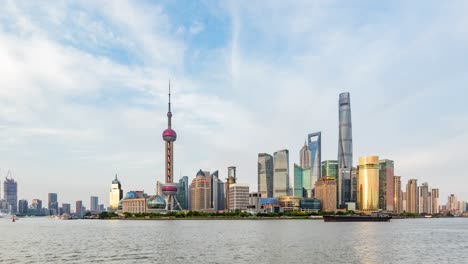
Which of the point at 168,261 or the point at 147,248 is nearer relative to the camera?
the point at 168,261

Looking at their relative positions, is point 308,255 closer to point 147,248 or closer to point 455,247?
point 147,248

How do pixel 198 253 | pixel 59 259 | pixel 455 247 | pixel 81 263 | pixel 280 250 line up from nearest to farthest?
pixel 81 263, pixel 59 259, pixel 198 253, pixel 280 250, pixel 455 247

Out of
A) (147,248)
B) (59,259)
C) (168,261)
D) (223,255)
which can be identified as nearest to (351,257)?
(223,255)

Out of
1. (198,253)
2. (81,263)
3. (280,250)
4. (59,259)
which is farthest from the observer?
(280,250)

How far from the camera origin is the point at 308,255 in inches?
3666

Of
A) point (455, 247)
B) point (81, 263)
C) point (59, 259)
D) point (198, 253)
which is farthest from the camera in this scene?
point (455, 247)

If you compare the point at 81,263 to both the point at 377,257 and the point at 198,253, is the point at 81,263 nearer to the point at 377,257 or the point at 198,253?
the point at 198,253

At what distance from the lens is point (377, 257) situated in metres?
92.2

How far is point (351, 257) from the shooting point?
299ft

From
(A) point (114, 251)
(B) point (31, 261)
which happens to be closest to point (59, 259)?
(B) point (31, 261)

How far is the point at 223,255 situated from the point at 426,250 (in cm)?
5033

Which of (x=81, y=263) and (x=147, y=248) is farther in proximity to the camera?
(x=147, y=248)

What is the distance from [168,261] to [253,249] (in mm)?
27123

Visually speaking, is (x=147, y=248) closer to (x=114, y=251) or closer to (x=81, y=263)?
(x=114, y=251)
